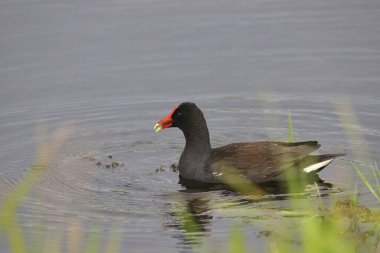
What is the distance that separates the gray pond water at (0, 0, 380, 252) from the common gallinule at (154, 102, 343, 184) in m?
0.31

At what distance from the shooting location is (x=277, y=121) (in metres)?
12.6

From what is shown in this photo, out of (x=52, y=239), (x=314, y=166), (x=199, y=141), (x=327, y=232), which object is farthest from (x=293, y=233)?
(x=199, y=141)

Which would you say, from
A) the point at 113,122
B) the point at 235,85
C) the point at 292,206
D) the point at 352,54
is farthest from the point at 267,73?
the point at 292,206

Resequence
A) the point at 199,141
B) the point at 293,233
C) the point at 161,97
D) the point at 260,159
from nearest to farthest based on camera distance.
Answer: the point at 293,233
the point at 260,159
the point at 199,141
the point at 161,97

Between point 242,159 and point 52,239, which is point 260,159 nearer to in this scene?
point 242,159

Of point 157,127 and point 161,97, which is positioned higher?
point 161,97

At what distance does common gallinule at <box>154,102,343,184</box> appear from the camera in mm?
10719

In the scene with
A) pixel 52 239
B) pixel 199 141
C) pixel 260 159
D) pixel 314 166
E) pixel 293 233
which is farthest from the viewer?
pixel 199 141

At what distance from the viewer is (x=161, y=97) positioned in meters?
13.7

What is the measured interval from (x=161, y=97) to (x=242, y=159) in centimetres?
315

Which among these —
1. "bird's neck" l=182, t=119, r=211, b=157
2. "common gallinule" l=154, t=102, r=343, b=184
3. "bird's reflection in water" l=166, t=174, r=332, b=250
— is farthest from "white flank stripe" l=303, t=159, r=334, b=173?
"bird's neck" l=182, t=119, r=211, b=157

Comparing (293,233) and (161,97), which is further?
(161,97)

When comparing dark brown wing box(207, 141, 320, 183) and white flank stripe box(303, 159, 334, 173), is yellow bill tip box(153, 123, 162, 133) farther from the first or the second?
white flank stripe box(303, 159, 334, 173)

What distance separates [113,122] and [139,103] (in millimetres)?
658
